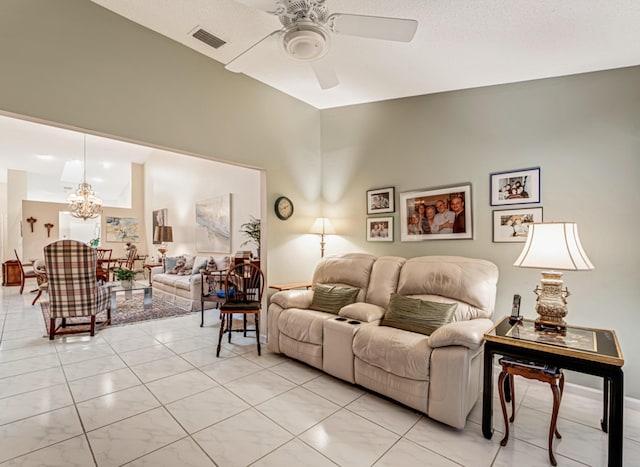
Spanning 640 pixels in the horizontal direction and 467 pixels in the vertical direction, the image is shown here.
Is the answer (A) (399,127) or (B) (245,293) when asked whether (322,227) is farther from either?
(A) (399,127)

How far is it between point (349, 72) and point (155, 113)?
1.88 m

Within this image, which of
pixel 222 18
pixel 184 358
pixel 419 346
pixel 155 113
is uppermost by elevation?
pixel 222 18

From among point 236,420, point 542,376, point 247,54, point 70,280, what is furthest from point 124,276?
point 542,376

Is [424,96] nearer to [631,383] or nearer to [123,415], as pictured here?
[631,383]

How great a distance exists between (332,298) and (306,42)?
2.31 meters

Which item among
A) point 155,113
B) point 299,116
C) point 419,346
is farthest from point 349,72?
point 419,346

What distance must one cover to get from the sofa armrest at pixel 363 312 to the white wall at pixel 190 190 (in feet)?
9.65

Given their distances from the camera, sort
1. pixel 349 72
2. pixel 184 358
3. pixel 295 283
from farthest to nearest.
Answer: pixel 295 283, pixel 184 358, pixel 349 72

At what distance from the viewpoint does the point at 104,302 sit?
4.20 m

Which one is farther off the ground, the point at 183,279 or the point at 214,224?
the point at 214,224

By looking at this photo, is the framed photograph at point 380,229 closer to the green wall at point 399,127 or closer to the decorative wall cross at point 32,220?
the green wall at point 399,127

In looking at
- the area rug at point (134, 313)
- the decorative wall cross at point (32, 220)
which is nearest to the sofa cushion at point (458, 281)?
the area rug at point (134, 313)

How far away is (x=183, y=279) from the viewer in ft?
18.9

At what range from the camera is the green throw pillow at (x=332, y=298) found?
10.3 feet
